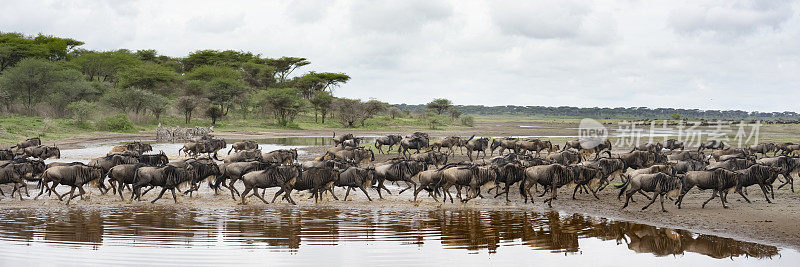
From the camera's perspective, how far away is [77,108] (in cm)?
4062

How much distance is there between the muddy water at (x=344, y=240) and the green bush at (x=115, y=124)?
2989 centimetres

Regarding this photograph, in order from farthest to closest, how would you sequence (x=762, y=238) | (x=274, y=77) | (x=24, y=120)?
(x=274, y=77), (x=24, y=120), (x=762, y=238)

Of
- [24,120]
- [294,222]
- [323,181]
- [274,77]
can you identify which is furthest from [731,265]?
[274,77]

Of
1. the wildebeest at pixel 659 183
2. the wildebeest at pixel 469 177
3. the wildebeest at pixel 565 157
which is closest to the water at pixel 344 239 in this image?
the wildebeest at pixel 469 177

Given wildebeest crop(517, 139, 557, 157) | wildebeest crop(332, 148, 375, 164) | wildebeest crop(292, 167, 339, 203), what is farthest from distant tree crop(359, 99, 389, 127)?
wildebeest crop(292, 167, 339, 203)

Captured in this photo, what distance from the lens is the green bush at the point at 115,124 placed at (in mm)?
39897

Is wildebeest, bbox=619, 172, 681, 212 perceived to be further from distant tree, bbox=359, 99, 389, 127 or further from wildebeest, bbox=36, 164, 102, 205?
distant tree, bbox=359, 99, 389, 127

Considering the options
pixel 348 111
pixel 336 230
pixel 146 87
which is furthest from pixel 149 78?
pixel 336 230

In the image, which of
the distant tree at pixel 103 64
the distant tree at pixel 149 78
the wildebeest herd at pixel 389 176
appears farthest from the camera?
the distant tree at pixel 103 64

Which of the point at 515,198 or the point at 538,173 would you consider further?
the point at 515,198

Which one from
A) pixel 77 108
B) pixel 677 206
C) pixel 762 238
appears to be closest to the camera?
pixel 762 238

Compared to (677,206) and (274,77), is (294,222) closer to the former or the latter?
(677,206)

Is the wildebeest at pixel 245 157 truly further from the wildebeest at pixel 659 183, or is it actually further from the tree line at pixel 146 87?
the tree line at pixel 146 87

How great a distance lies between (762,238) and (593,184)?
4817mm
